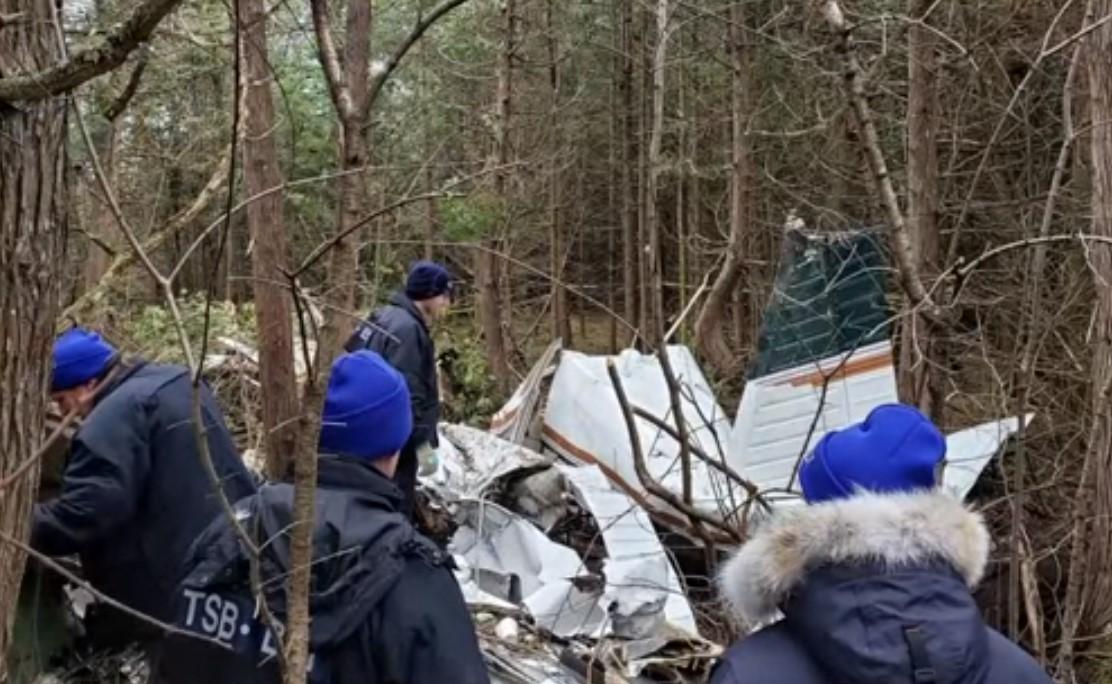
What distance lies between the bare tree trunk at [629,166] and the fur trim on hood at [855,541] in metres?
14.1

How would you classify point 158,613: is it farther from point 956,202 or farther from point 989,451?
point 956,202

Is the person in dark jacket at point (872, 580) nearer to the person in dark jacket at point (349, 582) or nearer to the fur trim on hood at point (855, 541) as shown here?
the fur trim on hood at point (855, 541)

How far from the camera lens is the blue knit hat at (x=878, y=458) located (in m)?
1.95

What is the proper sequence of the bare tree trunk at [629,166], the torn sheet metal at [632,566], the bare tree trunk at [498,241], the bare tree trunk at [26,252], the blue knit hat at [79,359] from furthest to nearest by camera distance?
the bare tree trunk at [629,166] < the bare tree trunk at [498,241] < the torn sheet metal at [632,566] < the blue knit hat at [79,359] < the bare tree trunk at [26,252]

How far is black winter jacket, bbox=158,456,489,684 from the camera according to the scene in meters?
2.38

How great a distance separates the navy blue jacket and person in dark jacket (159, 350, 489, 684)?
1067 mm

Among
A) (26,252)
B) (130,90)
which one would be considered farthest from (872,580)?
(130,90)

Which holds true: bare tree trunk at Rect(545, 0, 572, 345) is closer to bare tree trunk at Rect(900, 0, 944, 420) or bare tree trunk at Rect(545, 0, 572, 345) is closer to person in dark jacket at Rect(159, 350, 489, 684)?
bare tree trunk at Rect(900, 0, 944, 420)

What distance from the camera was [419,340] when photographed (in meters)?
7.62

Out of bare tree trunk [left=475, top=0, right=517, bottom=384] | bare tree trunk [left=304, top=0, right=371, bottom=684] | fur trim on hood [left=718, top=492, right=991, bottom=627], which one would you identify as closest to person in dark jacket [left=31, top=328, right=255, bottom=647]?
bare tree trunk [left=304, top=0, right=371, bottom=684]

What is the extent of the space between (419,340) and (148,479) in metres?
3.95

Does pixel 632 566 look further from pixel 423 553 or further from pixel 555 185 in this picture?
pixel 555 185

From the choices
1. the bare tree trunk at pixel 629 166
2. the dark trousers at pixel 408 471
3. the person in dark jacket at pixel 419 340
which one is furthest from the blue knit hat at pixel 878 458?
the bare tree trunk at pixel 629 166

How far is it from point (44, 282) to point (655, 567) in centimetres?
453
